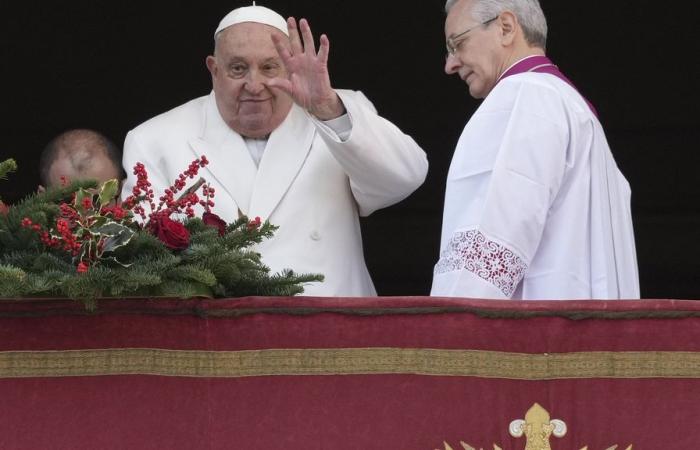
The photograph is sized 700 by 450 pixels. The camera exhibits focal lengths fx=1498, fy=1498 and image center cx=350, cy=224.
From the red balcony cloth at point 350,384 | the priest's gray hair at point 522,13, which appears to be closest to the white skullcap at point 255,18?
the priest's gray hair at point 522,13

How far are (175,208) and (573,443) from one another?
906mm

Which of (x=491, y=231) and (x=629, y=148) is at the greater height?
(x=629, y=148)

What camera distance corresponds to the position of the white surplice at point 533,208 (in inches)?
140

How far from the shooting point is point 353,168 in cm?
393

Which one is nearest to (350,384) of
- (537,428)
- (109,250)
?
(537,428)

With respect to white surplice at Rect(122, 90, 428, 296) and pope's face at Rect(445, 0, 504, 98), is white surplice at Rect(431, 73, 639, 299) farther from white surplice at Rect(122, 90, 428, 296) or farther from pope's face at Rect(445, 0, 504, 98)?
white surplice at Rect(122, 90, 428, 296)

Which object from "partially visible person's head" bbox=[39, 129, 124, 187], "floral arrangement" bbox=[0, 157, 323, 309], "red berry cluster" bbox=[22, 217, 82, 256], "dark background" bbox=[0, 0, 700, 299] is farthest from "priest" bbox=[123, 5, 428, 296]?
"dark background" bbox=[0, 0, 700, 299]

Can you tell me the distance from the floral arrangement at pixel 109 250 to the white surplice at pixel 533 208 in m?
0.71

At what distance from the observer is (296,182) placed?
4148mm

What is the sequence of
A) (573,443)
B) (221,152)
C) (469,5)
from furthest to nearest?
1. (221,152)
2. (469,5)
3. (573,443)

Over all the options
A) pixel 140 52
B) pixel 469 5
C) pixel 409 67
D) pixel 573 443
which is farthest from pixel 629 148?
pixel 573 443

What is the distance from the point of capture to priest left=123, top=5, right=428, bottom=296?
13.3 feet

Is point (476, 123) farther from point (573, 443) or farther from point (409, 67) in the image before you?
point (409, 67)

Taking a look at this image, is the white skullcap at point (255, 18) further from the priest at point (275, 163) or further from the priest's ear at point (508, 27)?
the priest's ear at point (508, 27)
